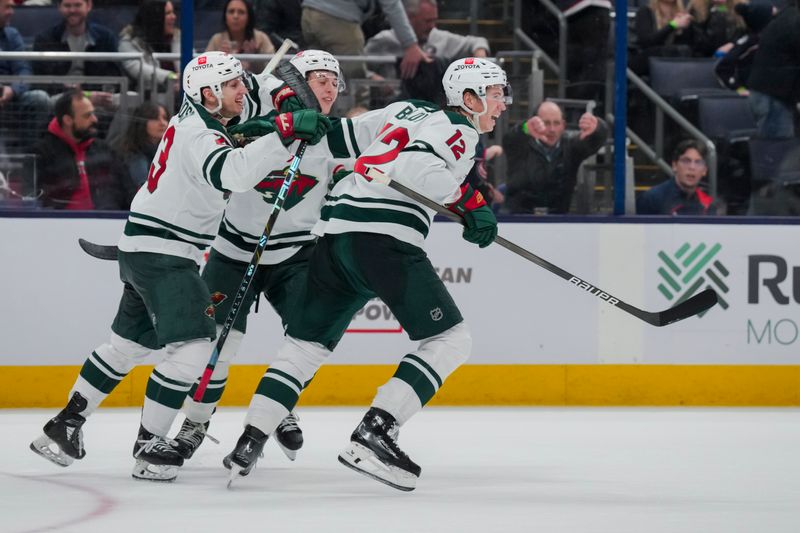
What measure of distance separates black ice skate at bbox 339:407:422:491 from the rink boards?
6.41ft

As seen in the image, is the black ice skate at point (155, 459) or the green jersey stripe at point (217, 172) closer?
the green jersey stripe at point (217, 172)

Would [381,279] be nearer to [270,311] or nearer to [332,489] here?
[332,489]

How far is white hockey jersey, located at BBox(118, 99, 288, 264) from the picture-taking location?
3908mm

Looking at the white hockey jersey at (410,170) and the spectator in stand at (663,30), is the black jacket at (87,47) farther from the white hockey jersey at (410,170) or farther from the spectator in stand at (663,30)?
the spectator in stand at (663,30)

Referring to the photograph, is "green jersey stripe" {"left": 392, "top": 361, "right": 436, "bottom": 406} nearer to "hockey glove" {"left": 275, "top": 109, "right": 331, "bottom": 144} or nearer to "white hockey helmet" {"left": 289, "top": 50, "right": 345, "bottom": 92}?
"hockey glove" {"left": 275, "top": 109, "right": 331, "bottom": 144}

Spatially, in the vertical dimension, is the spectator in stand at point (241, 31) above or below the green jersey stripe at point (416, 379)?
above

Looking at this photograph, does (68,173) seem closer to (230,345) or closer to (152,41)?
(152,41)

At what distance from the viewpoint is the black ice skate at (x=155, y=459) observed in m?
3.93

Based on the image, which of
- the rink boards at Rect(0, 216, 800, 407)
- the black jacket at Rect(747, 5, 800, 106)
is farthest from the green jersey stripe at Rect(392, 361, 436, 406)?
the black jacket at Rect(747, 5, 800, 106)

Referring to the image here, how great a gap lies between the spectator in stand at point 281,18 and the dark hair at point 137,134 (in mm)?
634

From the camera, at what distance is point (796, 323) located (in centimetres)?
586

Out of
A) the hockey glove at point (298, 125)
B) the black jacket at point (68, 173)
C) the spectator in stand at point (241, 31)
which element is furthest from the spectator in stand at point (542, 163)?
the hockey glove at point (298, 125)

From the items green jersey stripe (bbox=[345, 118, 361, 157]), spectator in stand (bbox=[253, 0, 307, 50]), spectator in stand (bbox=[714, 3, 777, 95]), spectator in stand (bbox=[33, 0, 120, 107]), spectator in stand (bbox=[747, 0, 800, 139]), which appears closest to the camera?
green jersey stripe (bbox=[345, 118, 361, 157])

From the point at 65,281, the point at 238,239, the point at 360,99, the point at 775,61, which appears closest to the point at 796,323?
the point at 775,61
